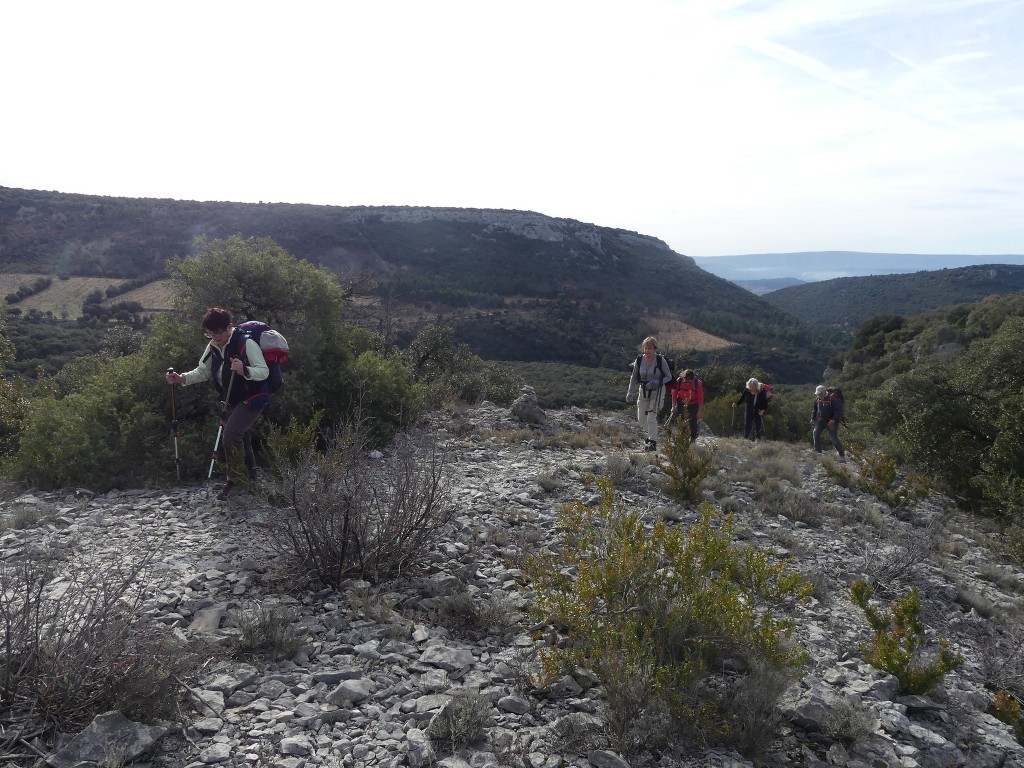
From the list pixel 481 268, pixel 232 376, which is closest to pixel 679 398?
pixel 232 376

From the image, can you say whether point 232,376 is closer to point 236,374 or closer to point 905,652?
point 236,374

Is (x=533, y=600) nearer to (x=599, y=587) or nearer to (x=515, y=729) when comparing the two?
(x=599, y=587)

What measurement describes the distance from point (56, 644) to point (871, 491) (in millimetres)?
9501

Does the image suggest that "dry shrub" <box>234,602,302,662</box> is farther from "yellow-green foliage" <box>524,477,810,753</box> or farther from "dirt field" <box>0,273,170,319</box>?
"dirt field" <box>0,273,170,319</box>

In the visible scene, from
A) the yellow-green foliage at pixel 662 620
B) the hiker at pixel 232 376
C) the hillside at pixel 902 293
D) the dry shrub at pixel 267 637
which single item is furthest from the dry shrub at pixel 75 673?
the hillside at pixel 902 293

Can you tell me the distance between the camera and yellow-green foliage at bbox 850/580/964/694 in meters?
3.66

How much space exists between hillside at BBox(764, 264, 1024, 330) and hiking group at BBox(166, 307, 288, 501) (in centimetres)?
7347

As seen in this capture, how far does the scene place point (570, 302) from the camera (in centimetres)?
5997

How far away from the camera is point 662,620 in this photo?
3504 millimetres

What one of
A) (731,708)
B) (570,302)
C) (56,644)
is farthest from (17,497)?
(570,302)

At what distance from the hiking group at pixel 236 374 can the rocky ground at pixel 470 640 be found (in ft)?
1.77

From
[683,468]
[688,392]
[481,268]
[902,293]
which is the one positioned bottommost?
[683,468]

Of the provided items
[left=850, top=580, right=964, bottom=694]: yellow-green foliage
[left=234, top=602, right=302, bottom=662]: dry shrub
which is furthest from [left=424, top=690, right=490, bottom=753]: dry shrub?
[left=850, top=580, right=964, bottom=694]: yellow-green foliage

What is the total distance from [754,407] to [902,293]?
7688 centimetres
